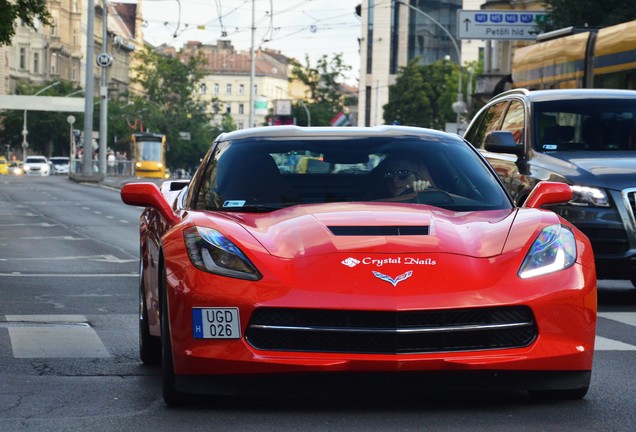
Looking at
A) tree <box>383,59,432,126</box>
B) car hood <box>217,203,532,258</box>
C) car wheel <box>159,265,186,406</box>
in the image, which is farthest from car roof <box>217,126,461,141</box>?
tree <box>383,59,432,126</box>

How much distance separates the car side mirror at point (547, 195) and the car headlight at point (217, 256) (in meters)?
1.75

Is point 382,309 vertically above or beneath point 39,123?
beneath

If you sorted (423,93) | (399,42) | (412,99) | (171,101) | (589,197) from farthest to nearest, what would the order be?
(171,101) → (399,42) → (412,99) → (423,93) → (589,197)

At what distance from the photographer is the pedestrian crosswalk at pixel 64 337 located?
9086 millimetres

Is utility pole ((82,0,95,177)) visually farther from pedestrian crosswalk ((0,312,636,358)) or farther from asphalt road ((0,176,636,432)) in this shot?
pedestrian crosswalk ((0,312,636,358))

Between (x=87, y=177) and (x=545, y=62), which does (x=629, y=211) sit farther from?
(x=87, y=177)

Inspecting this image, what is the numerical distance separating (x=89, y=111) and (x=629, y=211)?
61951 millimetres

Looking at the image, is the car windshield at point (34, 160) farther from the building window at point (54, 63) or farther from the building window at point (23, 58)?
the building window at point (54, 63)

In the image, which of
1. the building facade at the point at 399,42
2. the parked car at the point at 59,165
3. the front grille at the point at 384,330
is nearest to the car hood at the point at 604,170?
the front grille at the point at 384,330

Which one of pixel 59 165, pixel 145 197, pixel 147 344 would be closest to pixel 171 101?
pixel 59 165

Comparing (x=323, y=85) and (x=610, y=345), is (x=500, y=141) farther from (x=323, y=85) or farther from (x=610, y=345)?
(x=323, y=85)

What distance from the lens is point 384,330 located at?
6.42 meters

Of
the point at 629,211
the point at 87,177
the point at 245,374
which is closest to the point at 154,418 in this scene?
the point at 245,374

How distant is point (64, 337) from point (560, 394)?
395 cm
